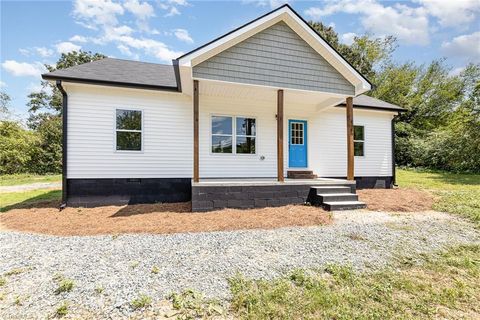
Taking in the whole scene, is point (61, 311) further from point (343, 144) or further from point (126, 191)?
point (343, 144)

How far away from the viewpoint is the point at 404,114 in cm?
2378

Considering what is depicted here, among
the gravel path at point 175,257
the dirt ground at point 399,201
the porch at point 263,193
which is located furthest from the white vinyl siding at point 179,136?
the gravel path at point 175,257

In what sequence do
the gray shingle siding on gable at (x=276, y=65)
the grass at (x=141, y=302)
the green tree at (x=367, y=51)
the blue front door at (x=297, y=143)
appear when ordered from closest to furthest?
the grass at (x=141, y=302) < the gray shingle siding on gable at (x=276, y=65) < the blue front door at (x=297, y=143) < the green tree at (x=367, y=51)

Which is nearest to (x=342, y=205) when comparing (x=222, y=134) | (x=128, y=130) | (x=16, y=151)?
(x=222, y=134)

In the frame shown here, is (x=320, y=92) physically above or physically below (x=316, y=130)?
above

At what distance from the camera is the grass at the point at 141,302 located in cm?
238

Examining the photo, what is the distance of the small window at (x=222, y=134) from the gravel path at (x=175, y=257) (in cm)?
448

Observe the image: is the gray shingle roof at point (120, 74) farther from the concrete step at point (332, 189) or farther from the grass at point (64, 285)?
the grass at point (64, 285)

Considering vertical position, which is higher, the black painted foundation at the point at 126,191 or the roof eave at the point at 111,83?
the roof eave at the point at 111,83

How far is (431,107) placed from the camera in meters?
23.7

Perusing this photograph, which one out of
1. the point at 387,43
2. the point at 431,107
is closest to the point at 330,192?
the point at 431,107

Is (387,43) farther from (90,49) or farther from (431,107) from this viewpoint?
(90,49)

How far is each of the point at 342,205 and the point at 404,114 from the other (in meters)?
22.5

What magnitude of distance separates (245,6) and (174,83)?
4.40 meters
